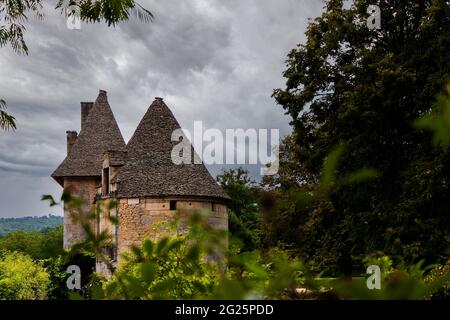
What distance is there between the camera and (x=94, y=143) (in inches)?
1204

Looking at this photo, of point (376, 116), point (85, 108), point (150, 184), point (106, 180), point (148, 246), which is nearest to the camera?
point (148, 246)

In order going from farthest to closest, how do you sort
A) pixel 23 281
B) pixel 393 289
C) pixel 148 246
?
1. pixel 23 281
2. pixel 148 246
3. pixel 393 289

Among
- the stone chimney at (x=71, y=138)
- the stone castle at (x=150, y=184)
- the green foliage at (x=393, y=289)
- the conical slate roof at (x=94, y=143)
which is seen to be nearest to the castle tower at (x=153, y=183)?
the stone castle at (x=150, y=184)

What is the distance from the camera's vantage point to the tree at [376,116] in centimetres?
1578

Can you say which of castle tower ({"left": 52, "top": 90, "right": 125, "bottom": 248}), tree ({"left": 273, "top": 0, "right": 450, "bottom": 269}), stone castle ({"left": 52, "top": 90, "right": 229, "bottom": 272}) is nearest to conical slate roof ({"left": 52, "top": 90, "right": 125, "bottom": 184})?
castle tower ({"left": 52, "top": 90, "right": 125, "bottom": 248})

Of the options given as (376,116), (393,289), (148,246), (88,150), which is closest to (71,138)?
(88,150)

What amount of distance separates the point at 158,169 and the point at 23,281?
6.08m

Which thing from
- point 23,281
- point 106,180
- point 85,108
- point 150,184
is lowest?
point 23,281

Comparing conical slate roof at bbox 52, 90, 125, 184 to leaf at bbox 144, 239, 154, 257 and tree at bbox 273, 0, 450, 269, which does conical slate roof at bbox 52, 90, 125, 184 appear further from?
leaf at bbox 144, 239, 154, 257

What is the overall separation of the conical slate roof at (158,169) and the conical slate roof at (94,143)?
5785 mm

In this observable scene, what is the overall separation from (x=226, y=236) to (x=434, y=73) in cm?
1607

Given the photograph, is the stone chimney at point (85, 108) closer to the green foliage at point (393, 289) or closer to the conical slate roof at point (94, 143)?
the conical slate roof at point (94, 143)

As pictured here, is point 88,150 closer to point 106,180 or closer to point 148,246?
point 106,180

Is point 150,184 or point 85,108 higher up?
point 85,108
